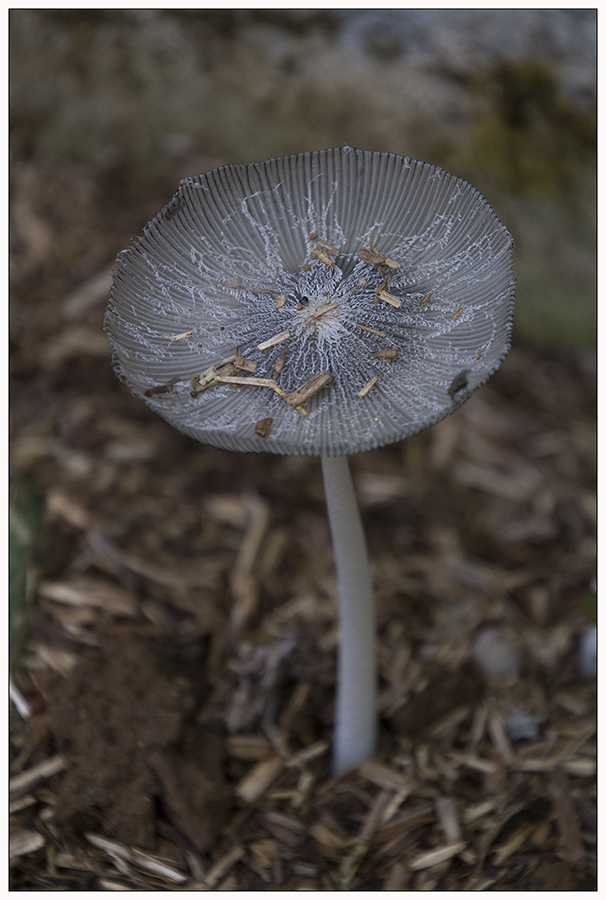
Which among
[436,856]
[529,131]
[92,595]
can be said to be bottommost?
[436,856]

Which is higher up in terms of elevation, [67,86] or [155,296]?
[67,86]

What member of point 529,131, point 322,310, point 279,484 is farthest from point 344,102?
point 322,310

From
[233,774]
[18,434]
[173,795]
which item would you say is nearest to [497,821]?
[233,774]

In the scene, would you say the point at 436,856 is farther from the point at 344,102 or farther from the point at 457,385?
the point at 344,102

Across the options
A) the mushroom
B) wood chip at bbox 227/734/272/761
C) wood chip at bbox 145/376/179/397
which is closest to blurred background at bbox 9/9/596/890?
wood chip at bbox 227/734/272/761

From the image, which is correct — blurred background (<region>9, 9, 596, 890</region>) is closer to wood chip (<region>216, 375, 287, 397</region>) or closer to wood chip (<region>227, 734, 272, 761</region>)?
wood chip (<region>227, 734, 272, 761</region>)

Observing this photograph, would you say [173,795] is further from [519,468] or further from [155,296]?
[519,468]
